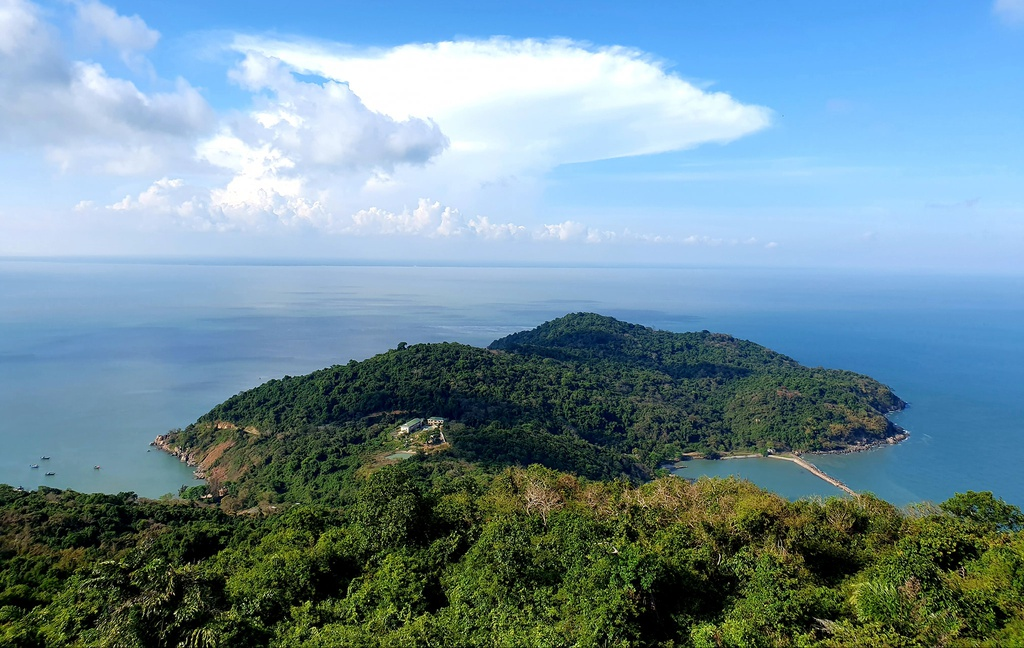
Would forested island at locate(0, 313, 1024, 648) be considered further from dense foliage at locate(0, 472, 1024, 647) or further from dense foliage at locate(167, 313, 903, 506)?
dense foliage at locate(167, 313, 903, 506)

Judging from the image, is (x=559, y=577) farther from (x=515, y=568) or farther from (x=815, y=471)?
(x=815, y=471)

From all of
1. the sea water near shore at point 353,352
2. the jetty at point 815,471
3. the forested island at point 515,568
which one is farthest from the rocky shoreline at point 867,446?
the forested island at point 515,568

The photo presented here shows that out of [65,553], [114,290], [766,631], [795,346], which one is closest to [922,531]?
[766,631]

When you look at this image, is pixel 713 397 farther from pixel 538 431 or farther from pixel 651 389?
pixel 538 431

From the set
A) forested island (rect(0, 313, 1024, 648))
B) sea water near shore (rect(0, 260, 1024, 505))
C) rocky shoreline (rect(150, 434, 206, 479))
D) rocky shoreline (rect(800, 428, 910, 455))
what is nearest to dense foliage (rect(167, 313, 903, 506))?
rocky shoreline (rect(150, 434, 206, 479))

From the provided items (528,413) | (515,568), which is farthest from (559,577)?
(528,413)

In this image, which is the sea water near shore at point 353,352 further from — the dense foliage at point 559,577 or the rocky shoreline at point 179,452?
the dense foliage at point 559,577
